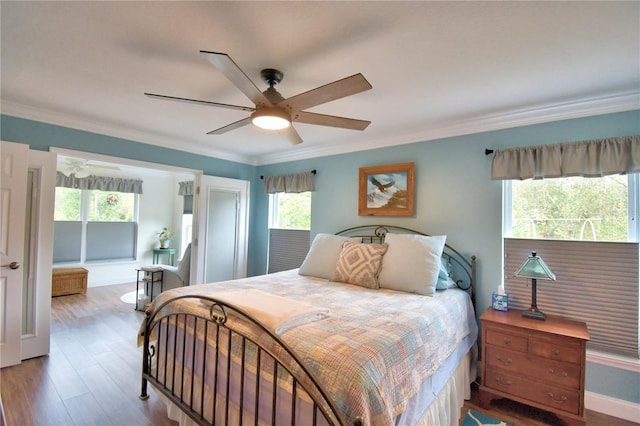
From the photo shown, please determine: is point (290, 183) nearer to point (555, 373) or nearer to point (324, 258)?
point (324, 258)

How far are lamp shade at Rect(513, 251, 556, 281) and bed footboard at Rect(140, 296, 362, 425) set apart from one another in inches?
76.9

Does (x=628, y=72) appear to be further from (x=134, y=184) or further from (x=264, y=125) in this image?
(x=134, y=184)

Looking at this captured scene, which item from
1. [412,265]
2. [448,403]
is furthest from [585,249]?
[448,403]

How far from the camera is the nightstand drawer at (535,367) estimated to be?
2.00m

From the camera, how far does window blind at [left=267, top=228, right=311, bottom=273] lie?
4.27 m

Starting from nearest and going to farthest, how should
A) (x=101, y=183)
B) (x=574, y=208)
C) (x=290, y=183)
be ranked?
(x=574, y=208) < (x=290, y=183) < (x=101, y=183)

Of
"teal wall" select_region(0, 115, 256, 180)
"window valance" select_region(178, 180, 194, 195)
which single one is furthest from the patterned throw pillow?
"window valance" select_region(178, 180, 194, 195)

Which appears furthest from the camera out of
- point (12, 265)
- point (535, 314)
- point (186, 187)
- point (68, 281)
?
point (186, 187)

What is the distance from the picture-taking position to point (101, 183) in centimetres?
608

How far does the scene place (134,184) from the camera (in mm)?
6559

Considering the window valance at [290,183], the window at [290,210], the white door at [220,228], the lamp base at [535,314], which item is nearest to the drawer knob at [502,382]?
the lamp base at [535,314]

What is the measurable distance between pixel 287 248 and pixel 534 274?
9.92 feet

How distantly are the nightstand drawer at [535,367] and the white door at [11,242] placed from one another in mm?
4059

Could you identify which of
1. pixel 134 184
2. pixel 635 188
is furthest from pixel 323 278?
pixel 134 184
